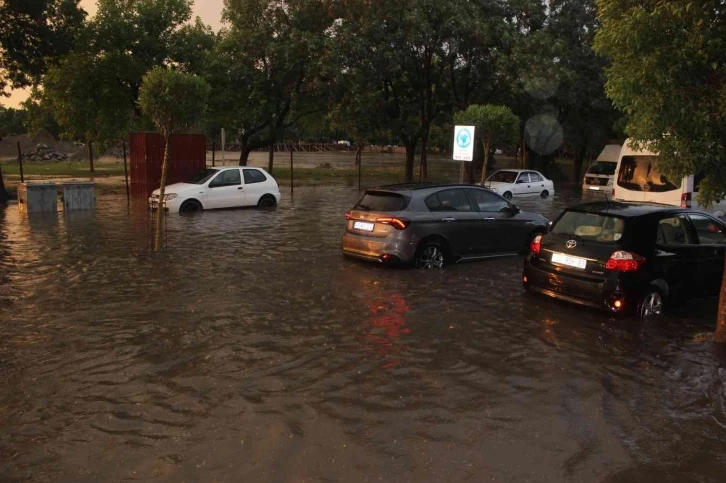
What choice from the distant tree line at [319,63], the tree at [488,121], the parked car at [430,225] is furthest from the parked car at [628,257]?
the distant tree line at [319,63]

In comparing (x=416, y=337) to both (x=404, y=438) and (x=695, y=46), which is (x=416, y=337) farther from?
(x=695, y=46)

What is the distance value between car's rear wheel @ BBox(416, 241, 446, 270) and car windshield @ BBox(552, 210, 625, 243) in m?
2.66

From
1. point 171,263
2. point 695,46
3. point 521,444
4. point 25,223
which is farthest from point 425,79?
point 521,444

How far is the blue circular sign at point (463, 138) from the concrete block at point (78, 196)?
11176 mm

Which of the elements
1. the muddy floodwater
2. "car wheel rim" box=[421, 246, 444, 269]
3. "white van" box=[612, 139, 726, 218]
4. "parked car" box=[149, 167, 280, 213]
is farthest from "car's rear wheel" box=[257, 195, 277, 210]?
"car wheel rim" box=[421, 246, 444, 269]

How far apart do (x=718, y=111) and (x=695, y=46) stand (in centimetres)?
69

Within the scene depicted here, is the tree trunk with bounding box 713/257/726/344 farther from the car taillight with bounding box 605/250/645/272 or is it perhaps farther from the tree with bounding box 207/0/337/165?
the tree with bounding box 207/0/337/165

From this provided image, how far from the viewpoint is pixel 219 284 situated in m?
10.1

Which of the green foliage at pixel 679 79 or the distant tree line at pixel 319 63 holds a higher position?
the distant tree line at pixel 319 63

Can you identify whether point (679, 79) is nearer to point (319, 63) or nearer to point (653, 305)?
point (653, 305)

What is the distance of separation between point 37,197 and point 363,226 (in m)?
12.5

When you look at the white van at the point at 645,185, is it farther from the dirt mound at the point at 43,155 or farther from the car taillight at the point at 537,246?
the dirt mound at the point at 43,155

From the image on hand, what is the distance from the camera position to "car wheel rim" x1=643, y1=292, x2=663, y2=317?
327 inches

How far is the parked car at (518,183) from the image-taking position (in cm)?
2875
